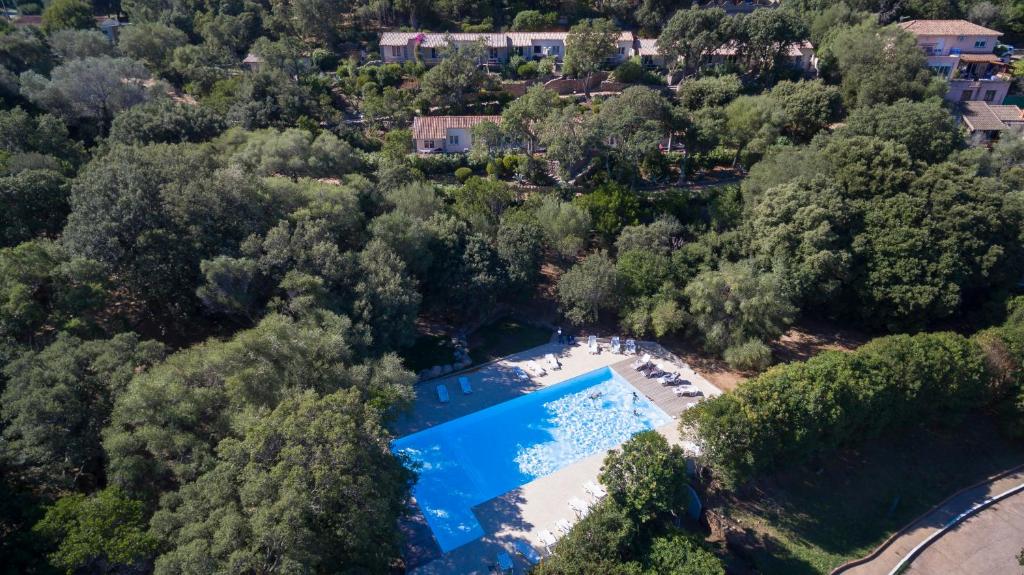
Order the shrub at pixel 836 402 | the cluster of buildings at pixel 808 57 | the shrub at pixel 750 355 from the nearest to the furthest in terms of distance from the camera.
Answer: the shrub at pixel 836 402 < the shrub at pixel 750 355 < the cluster of buildings at pixel 808 57

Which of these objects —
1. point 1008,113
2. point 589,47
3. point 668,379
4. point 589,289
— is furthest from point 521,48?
point 1008,113

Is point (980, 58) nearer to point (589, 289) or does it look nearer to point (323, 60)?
point (589, 289)

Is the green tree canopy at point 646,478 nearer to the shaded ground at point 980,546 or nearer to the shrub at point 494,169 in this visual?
the shaded ground at point 980,546

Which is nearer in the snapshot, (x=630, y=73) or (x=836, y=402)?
(x=836, y=402)

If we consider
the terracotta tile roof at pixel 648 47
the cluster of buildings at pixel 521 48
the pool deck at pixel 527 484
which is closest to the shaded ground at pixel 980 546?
the pool deck at pixel 527 484

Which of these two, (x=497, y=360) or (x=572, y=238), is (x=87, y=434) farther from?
(x=572, y=238)

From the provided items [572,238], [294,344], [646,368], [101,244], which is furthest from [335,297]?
[646,368]
